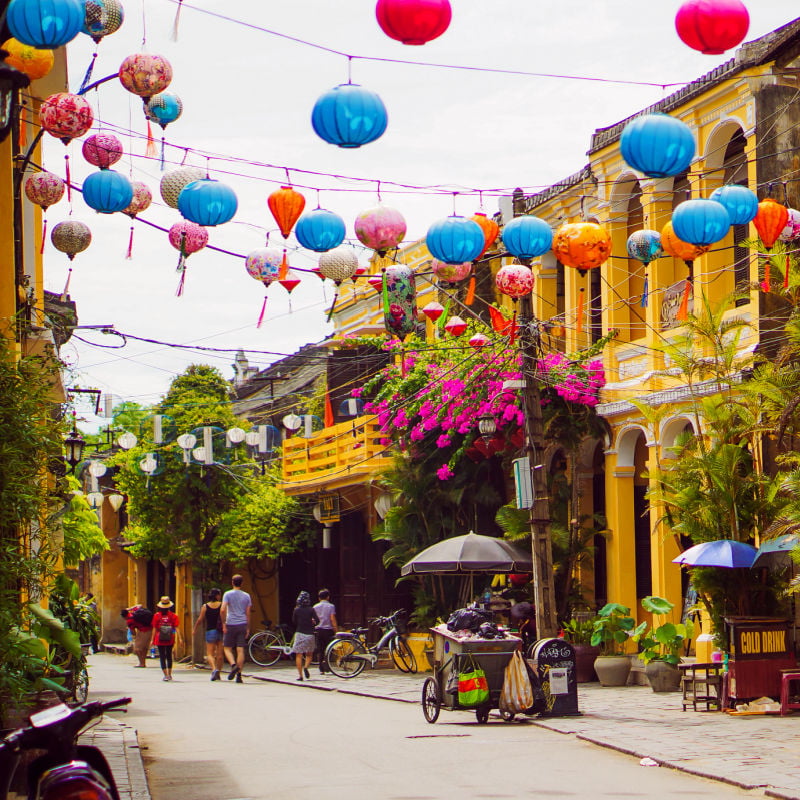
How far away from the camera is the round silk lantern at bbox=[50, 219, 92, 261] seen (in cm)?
1549

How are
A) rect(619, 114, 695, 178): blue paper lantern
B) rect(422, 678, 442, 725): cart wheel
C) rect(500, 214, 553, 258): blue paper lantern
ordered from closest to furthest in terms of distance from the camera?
rect(619, 114, 695, 178): blue paper lantern → rect(500, 214, 553, 258): blue paper lantern → rect(422, 678, 442, 725): cart wheel

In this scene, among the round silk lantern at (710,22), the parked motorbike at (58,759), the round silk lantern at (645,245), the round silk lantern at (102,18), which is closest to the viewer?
the parked motorbike at (58,759)

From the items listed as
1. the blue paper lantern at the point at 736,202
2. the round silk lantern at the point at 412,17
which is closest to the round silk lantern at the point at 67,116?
the round silk lantern at the point at 412,17

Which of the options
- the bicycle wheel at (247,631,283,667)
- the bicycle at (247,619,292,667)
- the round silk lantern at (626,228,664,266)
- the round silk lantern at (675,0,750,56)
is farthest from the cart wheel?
the bicycle wheel at (247,631,283,667)

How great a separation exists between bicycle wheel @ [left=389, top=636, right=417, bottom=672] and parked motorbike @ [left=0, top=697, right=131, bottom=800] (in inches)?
824

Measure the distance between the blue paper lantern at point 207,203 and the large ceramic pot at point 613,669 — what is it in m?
11.9

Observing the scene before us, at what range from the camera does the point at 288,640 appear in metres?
37.0

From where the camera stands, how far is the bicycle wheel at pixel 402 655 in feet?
90.3

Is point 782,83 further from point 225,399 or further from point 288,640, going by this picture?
point 288,640

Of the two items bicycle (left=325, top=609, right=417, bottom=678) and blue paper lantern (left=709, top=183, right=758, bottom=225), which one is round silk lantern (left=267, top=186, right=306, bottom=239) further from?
bicycle (left=325, top=609, right=417, bottom=678)

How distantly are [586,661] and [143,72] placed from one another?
14.2m

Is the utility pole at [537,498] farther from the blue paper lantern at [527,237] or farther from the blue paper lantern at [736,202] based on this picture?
the blue paper lantern at [736,202]

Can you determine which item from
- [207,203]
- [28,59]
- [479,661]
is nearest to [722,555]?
[479,661]

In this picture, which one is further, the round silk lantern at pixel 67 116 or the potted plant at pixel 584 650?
the potted plant at pixel 584 650
